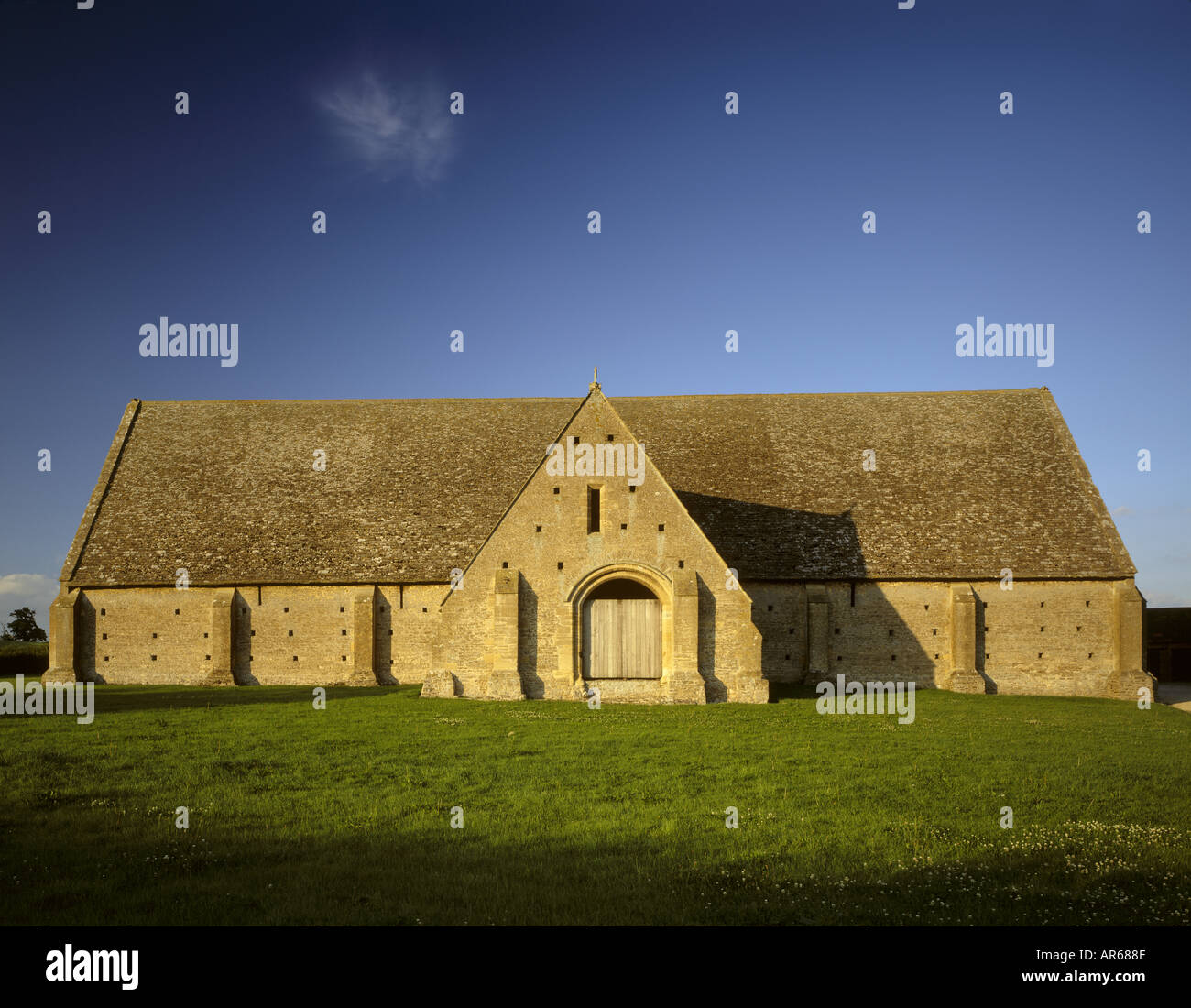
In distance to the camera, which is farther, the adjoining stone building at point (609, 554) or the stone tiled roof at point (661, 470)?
the stone tiled roof at point (661, 470)

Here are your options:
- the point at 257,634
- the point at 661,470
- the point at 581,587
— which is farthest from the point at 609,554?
the point at 257,634

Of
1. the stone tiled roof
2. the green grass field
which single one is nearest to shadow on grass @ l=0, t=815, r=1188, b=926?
the green grass field

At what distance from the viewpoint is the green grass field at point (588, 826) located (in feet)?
27.2

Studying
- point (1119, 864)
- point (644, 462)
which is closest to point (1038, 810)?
point (1119, 864)

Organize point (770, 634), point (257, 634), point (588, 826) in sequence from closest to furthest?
point (588, 826)
point (770, 634)
point (257, 634)

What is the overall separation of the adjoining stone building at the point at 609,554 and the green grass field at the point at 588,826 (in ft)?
19.4

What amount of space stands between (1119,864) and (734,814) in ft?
14.7

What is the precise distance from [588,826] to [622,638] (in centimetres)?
1522

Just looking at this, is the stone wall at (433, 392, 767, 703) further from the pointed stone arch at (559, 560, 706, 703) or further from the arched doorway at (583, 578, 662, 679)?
the arched doorway at (583, 578, 662, 679)

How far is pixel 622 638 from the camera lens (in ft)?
85.8

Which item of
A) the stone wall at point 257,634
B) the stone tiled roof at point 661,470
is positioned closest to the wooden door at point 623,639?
the stone tiled roof at point 661,470

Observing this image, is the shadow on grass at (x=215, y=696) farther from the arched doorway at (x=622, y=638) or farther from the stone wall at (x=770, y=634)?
the arched doorway at (x=622, y=638)

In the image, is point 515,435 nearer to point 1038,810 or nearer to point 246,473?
point 246,473

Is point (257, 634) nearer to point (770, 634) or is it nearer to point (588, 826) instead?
point (770, 634)
